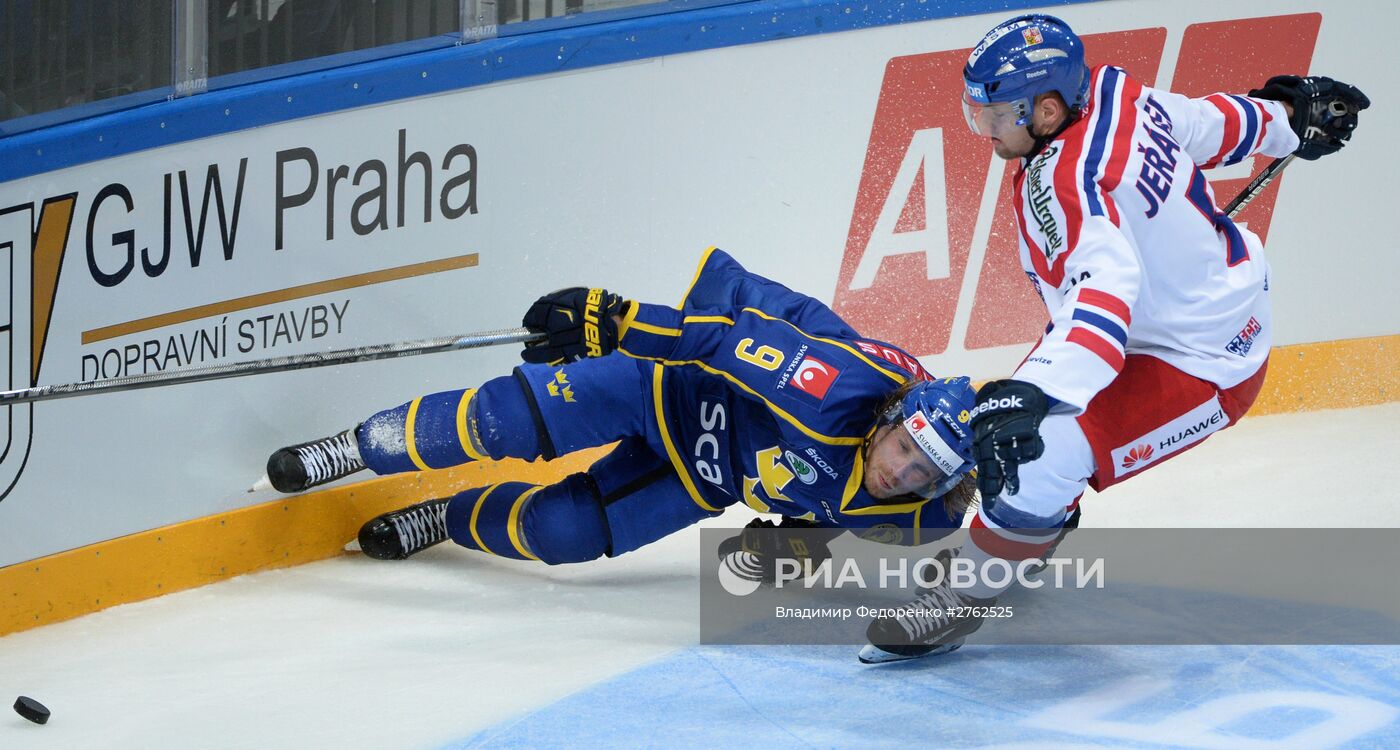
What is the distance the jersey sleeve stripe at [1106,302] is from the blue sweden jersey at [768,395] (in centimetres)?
65

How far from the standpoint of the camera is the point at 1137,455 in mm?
3078

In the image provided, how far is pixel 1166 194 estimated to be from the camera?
9.52ft

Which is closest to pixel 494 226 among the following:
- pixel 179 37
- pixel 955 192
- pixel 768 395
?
pixel 179 37

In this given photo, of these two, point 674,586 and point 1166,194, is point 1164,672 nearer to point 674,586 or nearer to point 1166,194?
point 1166,194

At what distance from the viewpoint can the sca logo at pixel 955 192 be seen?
4770 mm

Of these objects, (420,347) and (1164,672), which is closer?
(1164,672)

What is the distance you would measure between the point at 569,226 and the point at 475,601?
1.21 meters

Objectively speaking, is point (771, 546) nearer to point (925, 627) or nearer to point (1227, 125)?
point (925, 627)

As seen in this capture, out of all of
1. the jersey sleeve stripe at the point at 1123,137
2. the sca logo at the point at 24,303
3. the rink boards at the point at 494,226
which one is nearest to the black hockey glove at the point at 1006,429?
the jersey sleeve stripe at the point at 1123,137

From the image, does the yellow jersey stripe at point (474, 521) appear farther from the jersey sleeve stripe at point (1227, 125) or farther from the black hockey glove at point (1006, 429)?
the jersey sleeve stripe at point (1227, 125)

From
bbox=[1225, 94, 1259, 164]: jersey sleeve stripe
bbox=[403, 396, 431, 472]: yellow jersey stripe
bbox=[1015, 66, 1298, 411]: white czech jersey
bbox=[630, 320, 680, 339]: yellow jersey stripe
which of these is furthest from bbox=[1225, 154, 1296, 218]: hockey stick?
bbox=[403, 396, 431, 472]: yellow jersey stripe

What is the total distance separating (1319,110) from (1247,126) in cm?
24

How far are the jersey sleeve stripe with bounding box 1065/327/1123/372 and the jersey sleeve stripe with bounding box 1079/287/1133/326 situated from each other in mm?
56

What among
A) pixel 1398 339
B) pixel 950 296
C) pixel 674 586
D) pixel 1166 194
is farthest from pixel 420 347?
pixel 1398 339
